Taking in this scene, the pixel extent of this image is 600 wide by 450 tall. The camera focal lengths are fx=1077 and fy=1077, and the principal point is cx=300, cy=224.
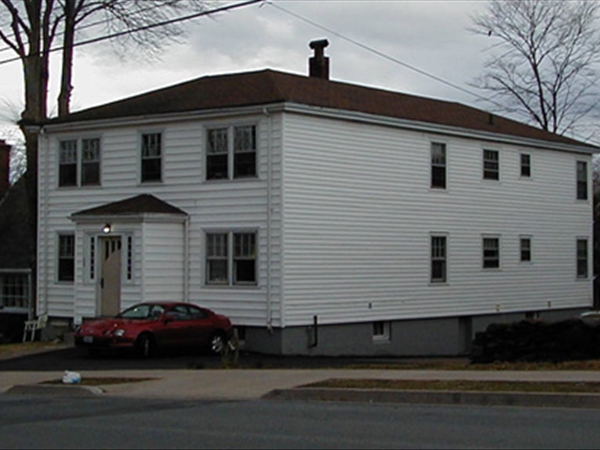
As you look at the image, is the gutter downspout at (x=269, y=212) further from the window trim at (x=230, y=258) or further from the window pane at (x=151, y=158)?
the window pane at (x=151, y=158)

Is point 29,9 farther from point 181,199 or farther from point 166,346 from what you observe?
point 166,346

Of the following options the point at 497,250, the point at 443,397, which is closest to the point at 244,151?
the point at 497,250

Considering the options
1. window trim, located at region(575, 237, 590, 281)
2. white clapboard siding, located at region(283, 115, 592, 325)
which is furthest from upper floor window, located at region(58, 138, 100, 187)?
window trim, located at region(575, 237, 590, 281)

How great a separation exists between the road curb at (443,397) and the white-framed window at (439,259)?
16.5 m

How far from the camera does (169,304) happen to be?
27594 millimetres

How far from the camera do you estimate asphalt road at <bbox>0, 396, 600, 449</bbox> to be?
40.5 ft

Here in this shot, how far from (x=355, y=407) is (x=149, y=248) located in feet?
47.8

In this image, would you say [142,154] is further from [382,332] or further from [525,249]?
[525,249]

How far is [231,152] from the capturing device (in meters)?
29.9

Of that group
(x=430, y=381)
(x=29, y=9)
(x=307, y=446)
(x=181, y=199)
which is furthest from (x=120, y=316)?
(x=307, y=446)

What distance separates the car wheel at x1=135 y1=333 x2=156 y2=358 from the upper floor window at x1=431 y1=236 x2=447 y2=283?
35.3 feet

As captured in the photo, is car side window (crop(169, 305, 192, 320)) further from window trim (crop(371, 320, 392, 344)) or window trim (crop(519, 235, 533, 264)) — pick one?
window trim (crop(519, 235, 533, 264))

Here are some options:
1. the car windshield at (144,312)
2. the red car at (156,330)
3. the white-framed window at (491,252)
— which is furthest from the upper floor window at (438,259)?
the car windshield at (144,312)

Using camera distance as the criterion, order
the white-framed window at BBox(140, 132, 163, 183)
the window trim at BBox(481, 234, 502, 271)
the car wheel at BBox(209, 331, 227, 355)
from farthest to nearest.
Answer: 1. the window trim at BBox(481, 234, 502, 271)
2. the white-framed window at BBox(140, 132, 163, 183)
3. the car wheel at BBox(209, 331, 227, 355)
